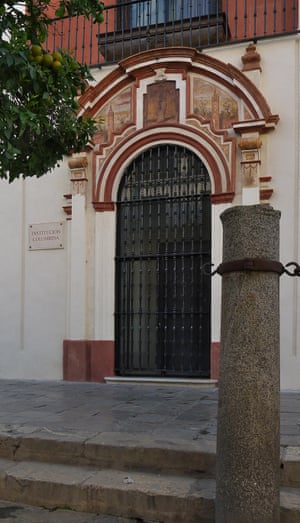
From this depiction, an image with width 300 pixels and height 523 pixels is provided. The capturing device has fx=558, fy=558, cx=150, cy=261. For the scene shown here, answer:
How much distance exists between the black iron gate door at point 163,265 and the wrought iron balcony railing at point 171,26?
1.86 meters

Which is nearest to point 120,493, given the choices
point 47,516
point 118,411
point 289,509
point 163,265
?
point 47,516

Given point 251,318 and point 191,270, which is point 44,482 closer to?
point 251,318

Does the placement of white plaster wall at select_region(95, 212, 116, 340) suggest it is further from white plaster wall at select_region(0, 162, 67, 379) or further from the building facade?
white plaster wall at select_region(0, 162, 67, 379)

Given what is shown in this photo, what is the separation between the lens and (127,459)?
13.4 ft

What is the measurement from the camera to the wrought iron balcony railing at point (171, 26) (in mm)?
8172

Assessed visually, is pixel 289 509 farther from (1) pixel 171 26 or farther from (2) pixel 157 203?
(1) pixel 171 26

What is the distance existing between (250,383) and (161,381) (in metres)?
4.74

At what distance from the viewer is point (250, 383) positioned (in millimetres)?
2938

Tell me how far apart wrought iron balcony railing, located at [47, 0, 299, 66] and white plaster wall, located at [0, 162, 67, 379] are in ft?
7.21

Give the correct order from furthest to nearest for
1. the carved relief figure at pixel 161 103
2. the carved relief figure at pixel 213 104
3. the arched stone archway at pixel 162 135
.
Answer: the carved relief figure at pixel 161 103 → the carved relief figure at pixel 213 104 → the arched stone archway at pixel 162 135

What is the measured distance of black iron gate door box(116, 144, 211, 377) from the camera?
7.60 m

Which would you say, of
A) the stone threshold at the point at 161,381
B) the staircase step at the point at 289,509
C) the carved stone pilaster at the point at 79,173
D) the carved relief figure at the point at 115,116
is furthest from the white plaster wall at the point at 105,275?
the staircase step at the point at 289,509

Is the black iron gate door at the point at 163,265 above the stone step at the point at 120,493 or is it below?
above

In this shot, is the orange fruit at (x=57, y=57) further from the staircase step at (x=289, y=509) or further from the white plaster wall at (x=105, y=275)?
the white plaster wall at (x=105, y=275)
